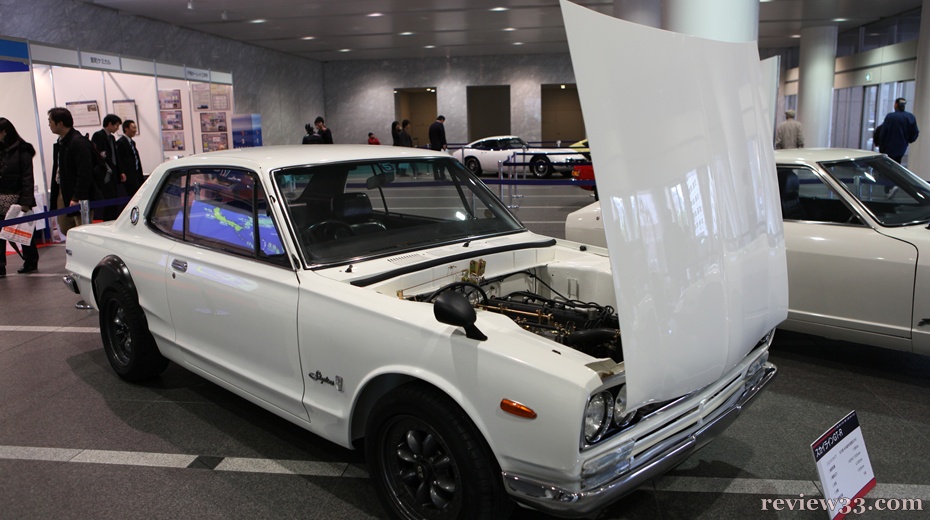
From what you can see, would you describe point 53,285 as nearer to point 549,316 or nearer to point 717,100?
point 549,316

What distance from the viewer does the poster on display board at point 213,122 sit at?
58.5 feet

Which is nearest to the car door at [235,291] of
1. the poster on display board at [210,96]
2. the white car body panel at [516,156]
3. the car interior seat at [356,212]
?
the car interior seat at [356,212]

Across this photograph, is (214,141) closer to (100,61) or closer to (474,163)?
(100,61)

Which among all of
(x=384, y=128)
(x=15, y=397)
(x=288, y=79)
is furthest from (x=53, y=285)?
(x=384, y=128)

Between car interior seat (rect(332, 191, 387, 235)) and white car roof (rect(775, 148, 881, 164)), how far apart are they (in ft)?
10.5

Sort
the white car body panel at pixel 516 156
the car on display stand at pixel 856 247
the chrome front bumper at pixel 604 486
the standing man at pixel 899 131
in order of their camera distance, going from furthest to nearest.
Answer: the white car body panel at pixel 516 156
the standing man at pixel 899 131
the car on display stand at pixel 856 247
the chrome front bumper at pixel 604 486

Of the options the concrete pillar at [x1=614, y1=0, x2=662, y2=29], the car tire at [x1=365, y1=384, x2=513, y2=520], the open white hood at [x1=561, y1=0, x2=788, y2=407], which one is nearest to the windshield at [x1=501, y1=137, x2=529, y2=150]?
the concrete pillar at [x1=614, y1=0, x2=662, y2=29]

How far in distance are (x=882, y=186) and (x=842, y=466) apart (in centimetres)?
315

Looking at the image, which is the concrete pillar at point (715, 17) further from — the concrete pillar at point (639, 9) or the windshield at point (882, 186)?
the concrete pillar at point (639, 9)

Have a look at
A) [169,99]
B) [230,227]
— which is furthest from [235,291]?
[169,99]

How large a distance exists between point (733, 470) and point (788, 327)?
A: 72.1 inches

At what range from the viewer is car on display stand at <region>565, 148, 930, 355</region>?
175 inches

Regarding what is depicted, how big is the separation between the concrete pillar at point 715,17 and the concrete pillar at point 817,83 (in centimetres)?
1633

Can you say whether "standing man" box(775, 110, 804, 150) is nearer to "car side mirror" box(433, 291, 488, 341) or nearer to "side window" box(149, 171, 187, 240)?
"side window" box(149, 171, 187, 240)
